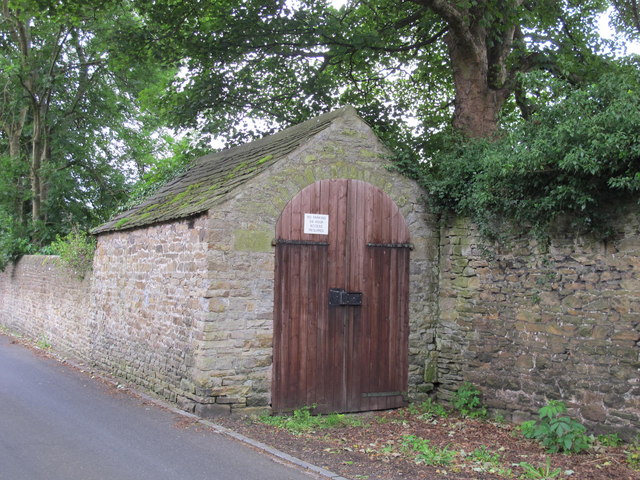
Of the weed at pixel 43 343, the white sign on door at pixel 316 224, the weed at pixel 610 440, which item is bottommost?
the weed at pixel 43 343

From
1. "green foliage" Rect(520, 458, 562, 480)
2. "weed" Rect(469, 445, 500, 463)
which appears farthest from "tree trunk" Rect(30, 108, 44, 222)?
"green foliage" Rect(520, 458, 562, 480)

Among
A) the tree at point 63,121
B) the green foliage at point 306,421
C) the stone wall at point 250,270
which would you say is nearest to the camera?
the green foliage at point 306,421

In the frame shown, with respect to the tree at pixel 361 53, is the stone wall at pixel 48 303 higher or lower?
lower

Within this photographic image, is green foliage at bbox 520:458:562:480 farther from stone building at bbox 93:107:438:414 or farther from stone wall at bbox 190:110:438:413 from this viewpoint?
stone wall at bbox 190:110:438:413

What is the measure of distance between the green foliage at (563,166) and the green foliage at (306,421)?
11.1ft

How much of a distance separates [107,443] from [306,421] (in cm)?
260

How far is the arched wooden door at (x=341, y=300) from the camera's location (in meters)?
8.57

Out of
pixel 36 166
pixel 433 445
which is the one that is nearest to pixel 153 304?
pixel 433 445

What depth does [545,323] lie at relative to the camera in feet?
26.5

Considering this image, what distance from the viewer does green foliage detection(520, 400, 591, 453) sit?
6805 millimetres

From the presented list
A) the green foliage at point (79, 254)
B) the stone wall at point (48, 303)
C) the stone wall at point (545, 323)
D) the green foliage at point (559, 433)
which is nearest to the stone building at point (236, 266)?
the stone wall at point (545, 323)

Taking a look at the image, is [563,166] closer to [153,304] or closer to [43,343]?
[153,304]

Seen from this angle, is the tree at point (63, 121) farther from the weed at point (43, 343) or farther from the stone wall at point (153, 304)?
the stone wall at point (153, 304)

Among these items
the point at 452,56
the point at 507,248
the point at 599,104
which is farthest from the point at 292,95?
the point at 599,104
